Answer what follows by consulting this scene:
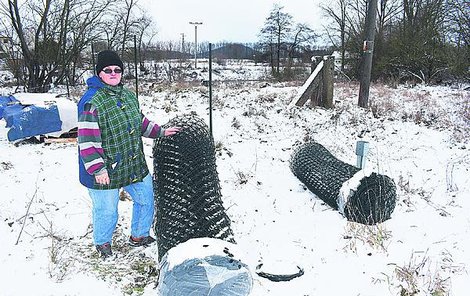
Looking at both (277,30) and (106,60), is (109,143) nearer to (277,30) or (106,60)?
(106,60)

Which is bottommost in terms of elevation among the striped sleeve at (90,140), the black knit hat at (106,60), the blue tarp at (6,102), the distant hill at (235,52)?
the blue tarp at (6,102)

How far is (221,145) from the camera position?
21.0ft

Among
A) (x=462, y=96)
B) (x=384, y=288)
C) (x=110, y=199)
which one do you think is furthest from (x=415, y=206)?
(x=462, y=96)

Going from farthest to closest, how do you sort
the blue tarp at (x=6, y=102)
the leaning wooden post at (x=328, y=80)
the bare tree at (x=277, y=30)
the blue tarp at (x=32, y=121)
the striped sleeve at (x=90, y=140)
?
the bare tree at (x=277, y=30) → the leaning wooden post at (x=328, y=80) → the blue tarp at (x=6, y=102) → the blue tarp at (x=32, y=121) → the striped sleeve at (x=90, y=140)

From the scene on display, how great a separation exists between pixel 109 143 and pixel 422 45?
2023 cm

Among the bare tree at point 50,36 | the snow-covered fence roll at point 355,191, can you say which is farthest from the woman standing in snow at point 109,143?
the bare tree at point 50,36

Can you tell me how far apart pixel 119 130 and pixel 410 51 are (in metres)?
20.0

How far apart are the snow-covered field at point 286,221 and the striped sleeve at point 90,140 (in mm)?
826

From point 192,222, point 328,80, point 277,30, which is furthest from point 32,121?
point 277,30

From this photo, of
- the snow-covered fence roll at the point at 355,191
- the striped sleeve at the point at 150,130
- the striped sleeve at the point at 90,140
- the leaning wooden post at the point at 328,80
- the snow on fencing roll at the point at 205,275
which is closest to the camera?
the snow on fencing roll at the point at 205,275

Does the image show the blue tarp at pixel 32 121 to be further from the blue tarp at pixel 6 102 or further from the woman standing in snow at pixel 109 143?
the woman standing in snow at pixel 109 143

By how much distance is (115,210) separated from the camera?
10.3 feet

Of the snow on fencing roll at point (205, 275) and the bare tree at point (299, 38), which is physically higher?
the bare tree at point (299, 38)

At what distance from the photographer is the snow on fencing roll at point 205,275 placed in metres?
2.15
